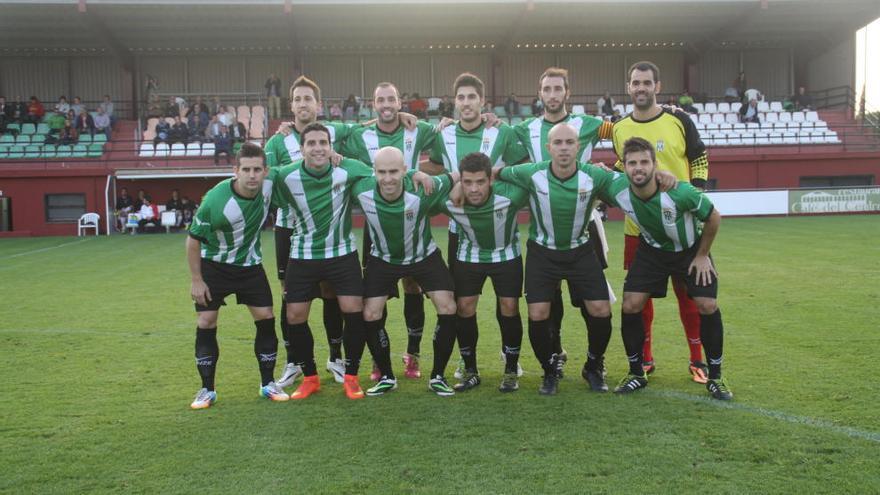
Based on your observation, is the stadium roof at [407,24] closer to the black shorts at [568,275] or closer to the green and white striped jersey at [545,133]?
the green and white striped jersey at [545,133]

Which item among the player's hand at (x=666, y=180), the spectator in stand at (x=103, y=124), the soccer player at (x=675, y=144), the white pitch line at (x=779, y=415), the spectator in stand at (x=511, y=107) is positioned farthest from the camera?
the spectator in stand at (x=511, y=107)

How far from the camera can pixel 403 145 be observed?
234 inches

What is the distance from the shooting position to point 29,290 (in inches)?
430

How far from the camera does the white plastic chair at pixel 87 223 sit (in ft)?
78.3

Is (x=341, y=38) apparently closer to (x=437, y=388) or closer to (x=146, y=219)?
(x=146, y=219)

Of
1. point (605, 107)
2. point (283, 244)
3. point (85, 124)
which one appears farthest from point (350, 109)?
point (283, 244)

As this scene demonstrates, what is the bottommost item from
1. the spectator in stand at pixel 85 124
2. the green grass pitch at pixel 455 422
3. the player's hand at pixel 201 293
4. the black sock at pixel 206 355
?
the green grass pitch at pixel 455 422

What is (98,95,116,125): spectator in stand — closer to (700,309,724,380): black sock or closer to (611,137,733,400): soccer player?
(611,137,733,400): soccer player

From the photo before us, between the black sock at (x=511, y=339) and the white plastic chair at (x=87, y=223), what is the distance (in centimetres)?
2147

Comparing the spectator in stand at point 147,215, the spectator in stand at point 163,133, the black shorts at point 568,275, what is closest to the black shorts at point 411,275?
the black shorts at point 568,275

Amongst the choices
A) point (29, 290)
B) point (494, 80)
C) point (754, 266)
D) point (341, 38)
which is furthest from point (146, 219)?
point (754, 266)

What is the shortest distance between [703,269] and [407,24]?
25498mm

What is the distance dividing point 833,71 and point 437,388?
109 feet

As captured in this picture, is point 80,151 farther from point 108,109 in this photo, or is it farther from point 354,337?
point 354,337
